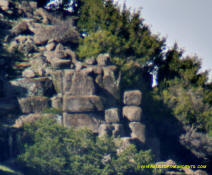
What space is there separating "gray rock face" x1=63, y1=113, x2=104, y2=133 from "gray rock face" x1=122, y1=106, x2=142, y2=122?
8.89 feet

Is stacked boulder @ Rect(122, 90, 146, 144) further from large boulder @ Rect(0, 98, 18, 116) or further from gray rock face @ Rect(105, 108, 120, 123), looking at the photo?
large boulder @ Rect(0, 98, 18, 116)

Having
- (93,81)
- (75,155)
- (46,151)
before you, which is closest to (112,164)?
(75,155)

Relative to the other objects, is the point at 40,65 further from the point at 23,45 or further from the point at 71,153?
the point at 71,153

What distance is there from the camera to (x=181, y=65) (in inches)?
1391

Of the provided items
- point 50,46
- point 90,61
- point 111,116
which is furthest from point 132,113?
point 50,46

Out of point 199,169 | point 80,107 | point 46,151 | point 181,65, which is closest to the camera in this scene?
point 46,151

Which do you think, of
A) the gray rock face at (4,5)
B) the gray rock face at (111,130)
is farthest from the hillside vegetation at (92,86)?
the gray rock face at (111,130)

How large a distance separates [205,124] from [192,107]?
6.85 feet

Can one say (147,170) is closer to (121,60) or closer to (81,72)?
(81,72)

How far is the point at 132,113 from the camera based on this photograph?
28.6 metres

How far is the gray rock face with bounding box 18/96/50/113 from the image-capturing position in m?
27.6

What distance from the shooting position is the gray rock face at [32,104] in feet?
90.5

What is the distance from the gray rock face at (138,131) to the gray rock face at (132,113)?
0.38 meters

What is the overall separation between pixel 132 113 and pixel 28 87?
9063 millimetres
